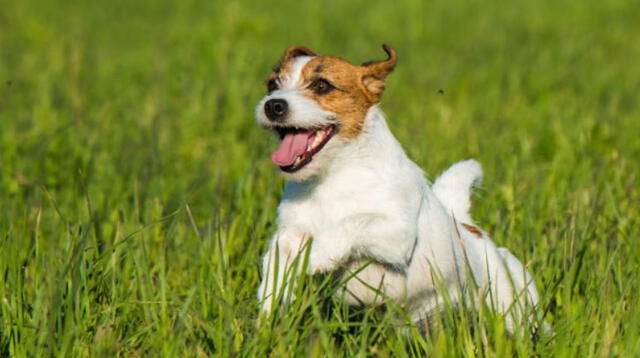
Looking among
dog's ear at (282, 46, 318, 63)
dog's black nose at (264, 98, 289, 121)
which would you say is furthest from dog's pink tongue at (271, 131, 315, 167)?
dog's ear at (282, 46, 318, 63)

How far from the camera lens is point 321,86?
4.73 m

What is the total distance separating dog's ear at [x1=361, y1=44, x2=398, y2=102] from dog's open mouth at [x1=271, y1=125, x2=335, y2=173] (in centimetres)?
39

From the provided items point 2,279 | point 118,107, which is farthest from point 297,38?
point 2,279

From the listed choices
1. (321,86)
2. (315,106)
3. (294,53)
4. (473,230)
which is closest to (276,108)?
(315,106)

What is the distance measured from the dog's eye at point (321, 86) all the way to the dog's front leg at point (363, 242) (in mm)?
771

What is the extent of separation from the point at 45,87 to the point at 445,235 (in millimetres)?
6049

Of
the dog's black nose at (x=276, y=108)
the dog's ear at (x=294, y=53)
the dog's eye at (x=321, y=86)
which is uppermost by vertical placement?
the dog's ear at (x=294, y=53)

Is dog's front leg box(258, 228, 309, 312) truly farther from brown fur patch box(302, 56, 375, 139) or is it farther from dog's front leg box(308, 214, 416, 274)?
brown fur patch box(302, 56, 375, 139)

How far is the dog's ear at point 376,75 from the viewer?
485 centimetres

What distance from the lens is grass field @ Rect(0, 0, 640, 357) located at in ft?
13.0

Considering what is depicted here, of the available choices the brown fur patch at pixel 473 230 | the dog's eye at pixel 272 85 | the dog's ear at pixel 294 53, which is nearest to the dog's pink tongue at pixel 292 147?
the dog's eye at pixel 272 85

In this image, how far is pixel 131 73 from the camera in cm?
1119

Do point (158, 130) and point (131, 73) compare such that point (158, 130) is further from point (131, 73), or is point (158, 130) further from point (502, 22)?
point (502, 22)

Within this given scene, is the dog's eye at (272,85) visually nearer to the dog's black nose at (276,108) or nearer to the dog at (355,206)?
the dog at (355,206)
